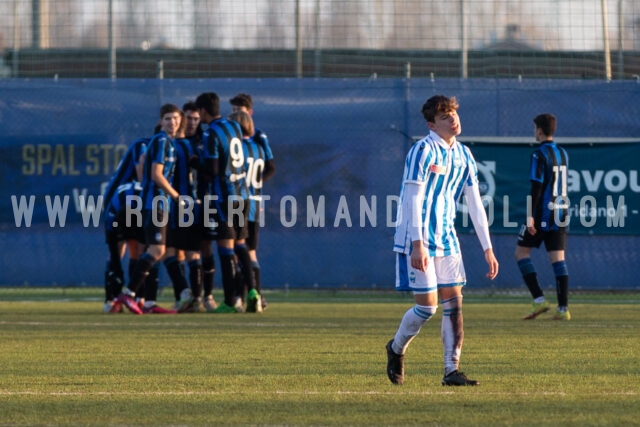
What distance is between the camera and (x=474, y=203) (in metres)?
7.16

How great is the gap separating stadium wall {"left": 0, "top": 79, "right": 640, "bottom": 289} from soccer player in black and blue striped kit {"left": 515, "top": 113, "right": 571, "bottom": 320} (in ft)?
12.0

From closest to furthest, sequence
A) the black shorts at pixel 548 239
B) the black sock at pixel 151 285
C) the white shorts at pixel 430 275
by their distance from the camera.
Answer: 1. the white shorts at pixel 430 275
2. the black shorts at pixel 548 239
3. the black sock at pixel 151 285

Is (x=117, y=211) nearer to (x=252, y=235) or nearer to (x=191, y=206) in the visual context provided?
(x=191, y=206)

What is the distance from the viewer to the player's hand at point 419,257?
677 centimetres

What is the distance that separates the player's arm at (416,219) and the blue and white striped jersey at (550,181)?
5.72 metres

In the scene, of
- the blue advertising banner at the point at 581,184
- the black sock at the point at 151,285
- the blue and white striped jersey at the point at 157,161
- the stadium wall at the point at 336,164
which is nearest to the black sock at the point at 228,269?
the blue and white striped jersey at the point at 157,161

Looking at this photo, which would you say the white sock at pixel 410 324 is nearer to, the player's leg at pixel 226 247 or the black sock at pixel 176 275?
the player's leg at pixel 226 247

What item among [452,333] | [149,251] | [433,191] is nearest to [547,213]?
[149,251]

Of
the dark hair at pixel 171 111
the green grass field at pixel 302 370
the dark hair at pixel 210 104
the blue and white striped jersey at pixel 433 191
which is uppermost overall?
the dark hair at pixel 210 104

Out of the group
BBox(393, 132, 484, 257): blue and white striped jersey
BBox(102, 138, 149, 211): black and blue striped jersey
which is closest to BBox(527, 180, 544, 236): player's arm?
BBox(102, 138, 149, 211): black and blue striped jersey

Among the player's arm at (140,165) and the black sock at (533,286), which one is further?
the player's arm at (140,165)

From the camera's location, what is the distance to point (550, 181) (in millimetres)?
12562

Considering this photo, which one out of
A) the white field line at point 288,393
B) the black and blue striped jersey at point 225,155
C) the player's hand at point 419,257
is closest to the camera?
the white field line at point 288,393

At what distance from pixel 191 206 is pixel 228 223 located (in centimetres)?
68
